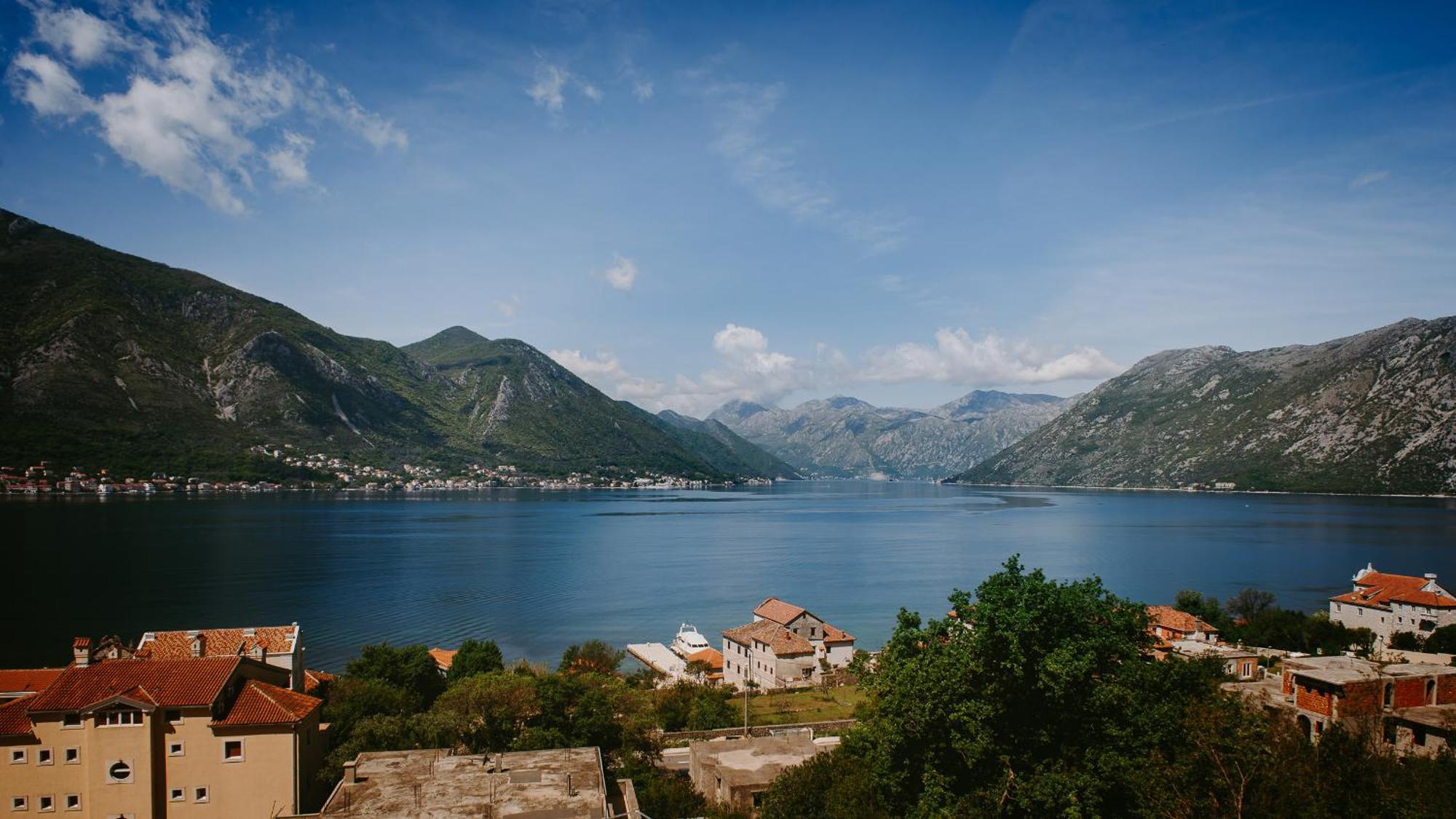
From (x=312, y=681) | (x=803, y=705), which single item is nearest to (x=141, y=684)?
(x=312, y=681)

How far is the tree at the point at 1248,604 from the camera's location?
5412 cm

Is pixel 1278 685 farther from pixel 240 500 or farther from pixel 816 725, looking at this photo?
pixel 240 500

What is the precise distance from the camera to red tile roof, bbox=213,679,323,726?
1739cm

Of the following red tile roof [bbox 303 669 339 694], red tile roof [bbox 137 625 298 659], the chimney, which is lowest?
red tile roof [bbox 303 669 339 694]

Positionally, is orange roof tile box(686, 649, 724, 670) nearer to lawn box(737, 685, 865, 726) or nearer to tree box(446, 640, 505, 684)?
lawn box(737, 685, 865, 726)

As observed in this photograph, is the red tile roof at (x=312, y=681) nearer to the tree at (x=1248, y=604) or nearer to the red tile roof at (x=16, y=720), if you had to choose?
the red tile roof at (x=16, y=720)

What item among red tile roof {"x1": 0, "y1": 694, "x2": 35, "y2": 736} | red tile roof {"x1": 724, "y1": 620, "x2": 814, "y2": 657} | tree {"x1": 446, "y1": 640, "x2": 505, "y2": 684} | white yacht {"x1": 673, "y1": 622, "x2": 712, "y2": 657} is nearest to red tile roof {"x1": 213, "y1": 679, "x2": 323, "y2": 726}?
red tile roof {"x1": 0, "y1": 694, "x2": 35, "y2": 736}

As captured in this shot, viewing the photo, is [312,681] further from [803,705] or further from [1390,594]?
[1390,594]

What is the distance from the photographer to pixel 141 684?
1731cm

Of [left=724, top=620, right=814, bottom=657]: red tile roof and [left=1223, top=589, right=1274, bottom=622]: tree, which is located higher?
[left=724, top=620, right=814, bottom=657]: red tile roof

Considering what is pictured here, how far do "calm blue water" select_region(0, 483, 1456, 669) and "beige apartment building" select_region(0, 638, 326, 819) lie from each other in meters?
26.7

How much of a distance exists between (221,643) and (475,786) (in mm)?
14711

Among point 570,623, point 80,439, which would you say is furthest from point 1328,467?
point 80,439

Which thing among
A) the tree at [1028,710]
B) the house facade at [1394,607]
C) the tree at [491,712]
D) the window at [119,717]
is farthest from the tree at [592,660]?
the house facade at [1394,607]
